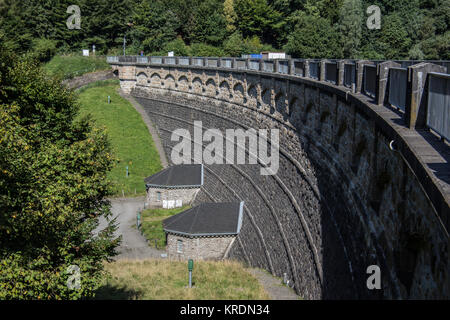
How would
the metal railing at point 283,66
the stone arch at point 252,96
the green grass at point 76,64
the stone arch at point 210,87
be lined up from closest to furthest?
the metal railing at point 283,66 < the stone arch at point 252,96 < the stone arch at point 210,87 < the green grass at point 76,64

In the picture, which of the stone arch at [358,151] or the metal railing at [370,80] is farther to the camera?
the metal railing at [370,80]

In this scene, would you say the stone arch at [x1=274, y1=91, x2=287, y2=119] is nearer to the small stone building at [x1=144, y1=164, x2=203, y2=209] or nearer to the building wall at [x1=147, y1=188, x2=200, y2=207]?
the small stone building at [x1=144, y1=164, x2=203, y2=209]

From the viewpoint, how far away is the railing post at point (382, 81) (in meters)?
12.6

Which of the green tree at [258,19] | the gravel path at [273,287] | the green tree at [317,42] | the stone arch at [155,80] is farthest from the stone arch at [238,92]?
the green tree at [258,19]

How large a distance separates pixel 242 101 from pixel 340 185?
20561 mm

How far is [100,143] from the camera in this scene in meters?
23.3

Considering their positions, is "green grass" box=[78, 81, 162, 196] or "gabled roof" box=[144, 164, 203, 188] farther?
"green grass" box=[78, 81, 162, 196]

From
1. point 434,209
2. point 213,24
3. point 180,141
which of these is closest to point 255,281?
point 434,209

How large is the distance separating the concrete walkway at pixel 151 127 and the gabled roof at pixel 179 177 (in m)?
5.89

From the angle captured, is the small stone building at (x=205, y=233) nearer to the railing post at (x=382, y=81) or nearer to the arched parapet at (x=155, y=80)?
the railing post at (x=382, y=81)

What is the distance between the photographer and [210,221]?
1384 inches

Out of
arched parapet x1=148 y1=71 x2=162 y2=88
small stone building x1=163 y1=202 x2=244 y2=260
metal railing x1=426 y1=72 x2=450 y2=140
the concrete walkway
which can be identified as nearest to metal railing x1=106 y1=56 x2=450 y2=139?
metal railing x1=426 y1=72 x2=450 y2=140

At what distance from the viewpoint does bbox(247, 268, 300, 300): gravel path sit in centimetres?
2344

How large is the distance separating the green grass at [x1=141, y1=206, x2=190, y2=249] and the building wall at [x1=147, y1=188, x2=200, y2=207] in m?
0.88
